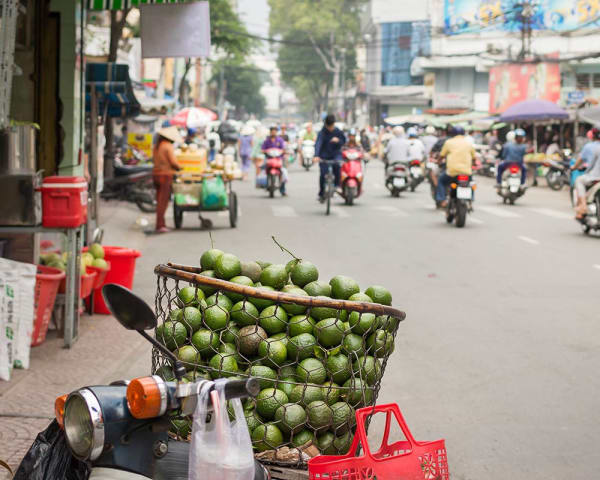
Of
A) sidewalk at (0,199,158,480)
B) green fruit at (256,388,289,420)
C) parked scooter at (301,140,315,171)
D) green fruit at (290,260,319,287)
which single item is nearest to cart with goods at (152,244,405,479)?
green fruit at (256,388,289,420)

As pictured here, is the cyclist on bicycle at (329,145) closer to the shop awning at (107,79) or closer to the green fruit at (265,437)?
the shop awning at (107,79)

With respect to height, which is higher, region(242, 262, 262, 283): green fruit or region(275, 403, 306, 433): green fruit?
region(242, 262, 262, 283): green fruit

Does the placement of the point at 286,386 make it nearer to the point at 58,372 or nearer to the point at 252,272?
the point at 252,272

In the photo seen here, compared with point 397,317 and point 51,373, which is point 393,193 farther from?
point 397,317

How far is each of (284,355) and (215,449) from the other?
775 mm

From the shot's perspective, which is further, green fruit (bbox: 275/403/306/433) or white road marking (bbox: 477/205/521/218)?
white road marking (bbox: 477/205/521/218)

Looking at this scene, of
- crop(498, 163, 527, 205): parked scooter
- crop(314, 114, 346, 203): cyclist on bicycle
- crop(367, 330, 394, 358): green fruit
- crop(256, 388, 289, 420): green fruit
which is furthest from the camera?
crop(498, 163, 527, 205): parked scooter

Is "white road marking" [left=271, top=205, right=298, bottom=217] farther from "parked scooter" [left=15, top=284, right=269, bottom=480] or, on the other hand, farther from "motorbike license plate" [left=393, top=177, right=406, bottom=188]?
"parked scooter" [left=15, top=284, right=269, bottom=480]

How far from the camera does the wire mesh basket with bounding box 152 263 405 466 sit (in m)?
3.18

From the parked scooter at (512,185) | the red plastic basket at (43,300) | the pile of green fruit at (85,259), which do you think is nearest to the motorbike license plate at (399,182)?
the parked scooter at (512,185)

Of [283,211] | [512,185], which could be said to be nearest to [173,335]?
[283,211]

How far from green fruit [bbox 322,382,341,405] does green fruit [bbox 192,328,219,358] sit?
41cm

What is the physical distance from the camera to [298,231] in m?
15.2

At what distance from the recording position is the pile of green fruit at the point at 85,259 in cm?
756
